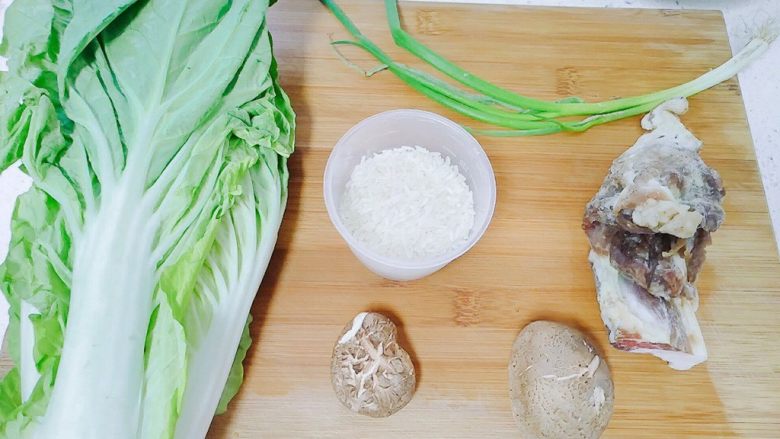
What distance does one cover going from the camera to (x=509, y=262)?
1330 millimetres

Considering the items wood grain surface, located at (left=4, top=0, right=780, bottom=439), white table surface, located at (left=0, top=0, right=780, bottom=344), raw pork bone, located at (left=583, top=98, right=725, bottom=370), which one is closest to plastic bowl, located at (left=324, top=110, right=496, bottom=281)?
wood grain surface, located at (left=4, top=0, right=780, bottom=439)

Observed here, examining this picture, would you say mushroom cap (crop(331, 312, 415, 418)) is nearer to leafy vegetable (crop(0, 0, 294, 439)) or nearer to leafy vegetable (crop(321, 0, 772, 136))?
leafy vegetable (crop(0, 0, 294, 439))

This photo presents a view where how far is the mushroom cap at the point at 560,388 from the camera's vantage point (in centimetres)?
112

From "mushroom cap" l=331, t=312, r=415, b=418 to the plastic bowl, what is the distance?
137 millimetres

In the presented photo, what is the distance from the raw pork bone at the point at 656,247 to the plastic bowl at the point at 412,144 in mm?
232

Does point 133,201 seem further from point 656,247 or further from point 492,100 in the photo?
point 656,247

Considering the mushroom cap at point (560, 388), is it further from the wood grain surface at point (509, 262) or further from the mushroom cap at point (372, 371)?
the mushroom cap at point (372, 371)

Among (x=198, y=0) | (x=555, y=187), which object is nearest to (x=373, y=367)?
(x=555, y=187)

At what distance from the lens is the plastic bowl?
122 cm

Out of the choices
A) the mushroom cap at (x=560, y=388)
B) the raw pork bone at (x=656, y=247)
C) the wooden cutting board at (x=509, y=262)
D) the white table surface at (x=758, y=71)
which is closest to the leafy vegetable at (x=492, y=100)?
the wooden cutting board at (x=509, y=262)

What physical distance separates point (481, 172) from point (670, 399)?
1.97ft

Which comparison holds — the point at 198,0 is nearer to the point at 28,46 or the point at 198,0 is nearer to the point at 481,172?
the point at 28,46

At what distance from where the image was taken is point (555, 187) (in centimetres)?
139

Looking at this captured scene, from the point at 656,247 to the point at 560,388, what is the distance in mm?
340
